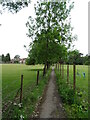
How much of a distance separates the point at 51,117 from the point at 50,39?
1274 centimetres

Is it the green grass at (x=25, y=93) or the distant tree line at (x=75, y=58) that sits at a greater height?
the distant tree line at (x=75, y=58)

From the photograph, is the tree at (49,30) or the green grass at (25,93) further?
the tree at (49,30)

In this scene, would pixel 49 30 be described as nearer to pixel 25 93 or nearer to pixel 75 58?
pixel 25 93

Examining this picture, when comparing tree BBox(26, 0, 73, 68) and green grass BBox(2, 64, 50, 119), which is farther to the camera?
tree BBox(26, 0, 73, 68)

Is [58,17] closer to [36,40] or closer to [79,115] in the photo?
[36,40]

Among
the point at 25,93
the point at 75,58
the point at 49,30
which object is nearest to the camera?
the point at 25,93

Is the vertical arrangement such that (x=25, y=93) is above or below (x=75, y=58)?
below

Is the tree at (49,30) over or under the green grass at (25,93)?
over

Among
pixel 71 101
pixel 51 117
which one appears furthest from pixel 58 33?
pixel 51 117

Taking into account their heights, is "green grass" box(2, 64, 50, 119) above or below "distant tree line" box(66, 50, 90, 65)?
below

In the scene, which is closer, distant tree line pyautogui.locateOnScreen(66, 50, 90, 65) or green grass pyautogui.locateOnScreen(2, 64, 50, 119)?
green grass pyautogui.locateOnScreen(2, 64, 50, 119)

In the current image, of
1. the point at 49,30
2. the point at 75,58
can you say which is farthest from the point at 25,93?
the point at 75,58

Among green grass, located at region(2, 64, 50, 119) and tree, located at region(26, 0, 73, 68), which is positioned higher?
tree, located at region(26, 0, 73, 68)

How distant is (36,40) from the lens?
59.0ft
